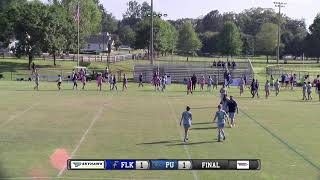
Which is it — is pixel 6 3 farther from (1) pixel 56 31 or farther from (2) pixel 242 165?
(2) pixel 242 165

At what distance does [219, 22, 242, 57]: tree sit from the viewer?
122875 millimetres

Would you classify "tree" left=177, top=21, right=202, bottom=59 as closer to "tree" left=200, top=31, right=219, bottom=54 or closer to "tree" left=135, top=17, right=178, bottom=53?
"tree" left=200, top=31, right=219, bottom=54

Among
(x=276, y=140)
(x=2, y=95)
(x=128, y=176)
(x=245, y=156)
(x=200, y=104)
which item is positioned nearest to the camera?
(x=128, y=176)

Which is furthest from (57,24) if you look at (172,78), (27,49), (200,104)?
(200,104)

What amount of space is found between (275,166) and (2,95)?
91.0 feet

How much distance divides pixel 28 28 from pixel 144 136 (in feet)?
180

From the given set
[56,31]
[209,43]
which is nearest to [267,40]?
[209,43]

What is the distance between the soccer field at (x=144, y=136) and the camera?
56.0 ft

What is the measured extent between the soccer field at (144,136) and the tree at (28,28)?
36721mm

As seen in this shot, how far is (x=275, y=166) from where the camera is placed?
18.1 meters

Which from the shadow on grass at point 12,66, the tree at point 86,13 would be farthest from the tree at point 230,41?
the shadow on grass at point 12,66

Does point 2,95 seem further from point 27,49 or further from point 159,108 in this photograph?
point 27,49

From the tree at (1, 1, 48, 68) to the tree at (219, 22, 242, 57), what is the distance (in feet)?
179

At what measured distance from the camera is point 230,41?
405ft
